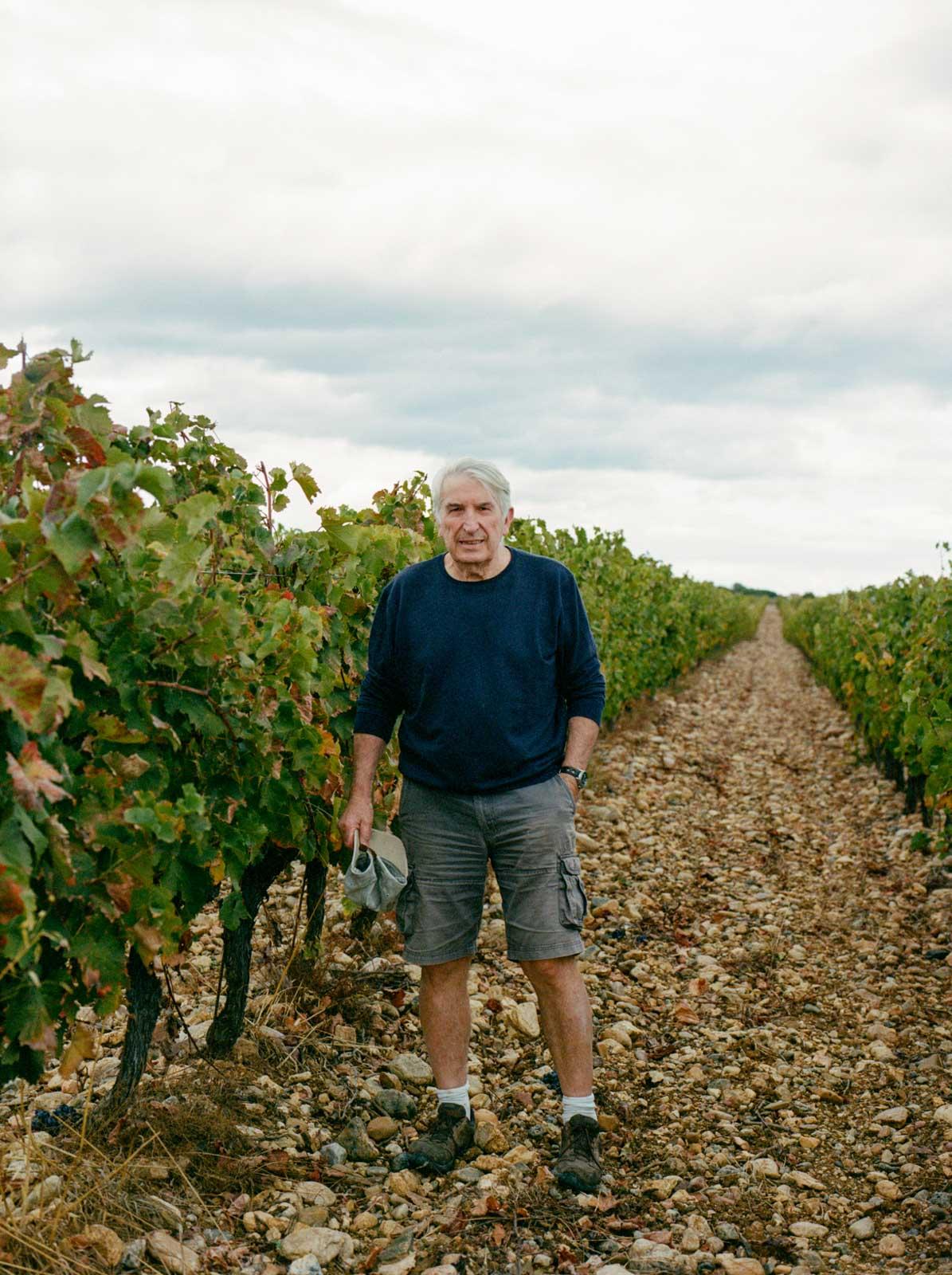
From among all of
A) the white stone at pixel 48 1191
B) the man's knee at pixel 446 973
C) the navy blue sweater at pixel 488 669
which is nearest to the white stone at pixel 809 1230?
the man's knee at pixel 446 973

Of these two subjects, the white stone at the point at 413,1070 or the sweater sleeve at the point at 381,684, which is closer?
the sweater sleeve at the point at 381,684

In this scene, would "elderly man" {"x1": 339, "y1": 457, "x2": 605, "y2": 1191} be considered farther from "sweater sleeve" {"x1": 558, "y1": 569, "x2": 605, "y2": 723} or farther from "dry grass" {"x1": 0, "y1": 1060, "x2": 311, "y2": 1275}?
"dry grass" {"x1": 0, "y1": 1060, "x2": 311, "y2": 1275}

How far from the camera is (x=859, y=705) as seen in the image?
45.4 feet

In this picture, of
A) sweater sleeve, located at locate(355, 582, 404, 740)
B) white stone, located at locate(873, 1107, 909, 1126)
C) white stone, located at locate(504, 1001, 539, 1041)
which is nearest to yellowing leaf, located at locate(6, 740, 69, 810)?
sweater sleeve, located at locate(355, 582, 404, 740)

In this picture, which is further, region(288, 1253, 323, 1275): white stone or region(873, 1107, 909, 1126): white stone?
region(873, 1107, 909, 1126): white stone

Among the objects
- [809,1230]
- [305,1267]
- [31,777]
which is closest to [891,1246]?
[809,1230]

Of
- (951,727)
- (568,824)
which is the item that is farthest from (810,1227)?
(951,727)

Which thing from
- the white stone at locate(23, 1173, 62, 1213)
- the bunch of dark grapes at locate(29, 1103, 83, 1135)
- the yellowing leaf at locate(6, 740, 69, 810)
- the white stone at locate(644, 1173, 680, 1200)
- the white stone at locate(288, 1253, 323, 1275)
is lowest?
the white stone at locate(644, 1173, 680, 1200)

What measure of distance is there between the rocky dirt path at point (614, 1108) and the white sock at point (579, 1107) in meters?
0.24

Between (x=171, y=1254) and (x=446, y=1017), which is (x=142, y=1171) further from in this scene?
(x=446, y=1017)

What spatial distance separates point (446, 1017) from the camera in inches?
165

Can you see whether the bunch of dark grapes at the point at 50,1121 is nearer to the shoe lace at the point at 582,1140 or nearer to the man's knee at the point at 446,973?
the man's knee at the point at 446,973

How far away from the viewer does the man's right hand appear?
4.09m

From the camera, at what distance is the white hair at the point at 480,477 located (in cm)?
401
